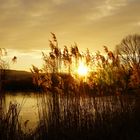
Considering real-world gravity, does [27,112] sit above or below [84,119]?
below

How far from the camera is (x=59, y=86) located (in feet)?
24.7

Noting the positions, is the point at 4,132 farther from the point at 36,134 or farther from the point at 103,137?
the point at 103,137

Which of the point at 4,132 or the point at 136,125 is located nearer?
the point at 4,132

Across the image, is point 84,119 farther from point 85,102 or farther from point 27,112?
point 27,112

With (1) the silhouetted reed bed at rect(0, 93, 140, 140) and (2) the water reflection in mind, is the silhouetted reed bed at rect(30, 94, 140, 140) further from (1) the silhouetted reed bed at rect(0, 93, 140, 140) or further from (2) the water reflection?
(2) the water reflection

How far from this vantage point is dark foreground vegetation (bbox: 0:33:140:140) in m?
7.07

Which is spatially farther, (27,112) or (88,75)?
(27,112)

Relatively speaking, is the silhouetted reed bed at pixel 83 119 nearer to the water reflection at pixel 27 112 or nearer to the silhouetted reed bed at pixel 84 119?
the silhouetted reed bed at pixel 84 119

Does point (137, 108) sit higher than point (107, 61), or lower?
lower

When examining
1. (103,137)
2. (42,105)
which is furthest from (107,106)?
(42,105)

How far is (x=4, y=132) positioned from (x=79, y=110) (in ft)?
5.53

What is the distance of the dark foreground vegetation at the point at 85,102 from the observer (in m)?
7.07

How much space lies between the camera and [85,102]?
7.49 meters

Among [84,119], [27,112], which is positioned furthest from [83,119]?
[27,112]
